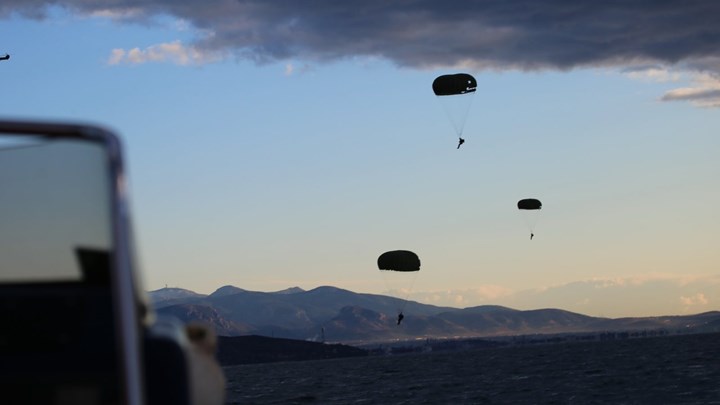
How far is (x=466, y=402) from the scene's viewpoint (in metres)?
176

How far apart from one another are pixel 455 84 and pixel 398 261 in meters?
13.7

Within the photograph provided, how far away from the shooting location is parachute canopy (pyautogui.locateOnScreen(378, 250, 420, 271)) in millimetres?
81050

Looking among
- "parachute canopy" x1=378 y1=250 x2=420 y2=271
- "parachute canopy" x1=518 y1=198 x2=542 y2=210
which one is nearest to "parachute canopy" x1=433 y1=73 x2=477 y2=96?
"parachute canopy" x1=378 y1=250 x2=420 y2=271

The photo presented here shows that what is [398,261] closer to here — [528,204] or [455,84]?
[455,84]

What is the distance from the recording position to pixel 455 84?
249 ft

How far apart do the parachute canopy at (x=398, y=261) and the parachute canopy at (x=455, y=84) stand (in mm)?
12495

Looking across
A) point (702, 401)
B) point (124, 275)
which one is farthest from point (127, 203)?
point (702, 401)

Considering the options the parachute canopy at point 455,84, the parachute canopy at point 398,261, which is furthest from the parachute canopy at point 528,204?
the parachute canopy at point 455,84

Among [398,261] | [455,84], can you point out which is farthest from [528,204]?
[455,84]

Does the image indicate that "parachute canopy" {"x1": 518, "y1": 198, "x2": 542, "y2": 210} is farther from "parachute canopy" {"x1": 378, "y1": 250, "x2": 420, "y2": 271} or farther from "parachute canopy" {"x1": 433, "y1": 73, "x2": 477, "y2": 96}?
"parachute canopy" {"x1": 433, "y1": 73, "x2": 477, "y2": 96}

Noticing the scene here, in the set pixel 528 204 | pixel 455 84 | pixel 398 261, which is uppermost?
pixel 455 84

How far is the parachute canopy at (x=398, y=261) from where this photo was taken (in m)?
81.1

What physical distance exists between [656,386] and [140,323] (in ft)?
629

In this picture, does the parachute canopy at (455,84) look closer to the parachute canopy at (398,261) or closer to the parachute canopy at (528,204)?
the parachute canopy at (398,261)
